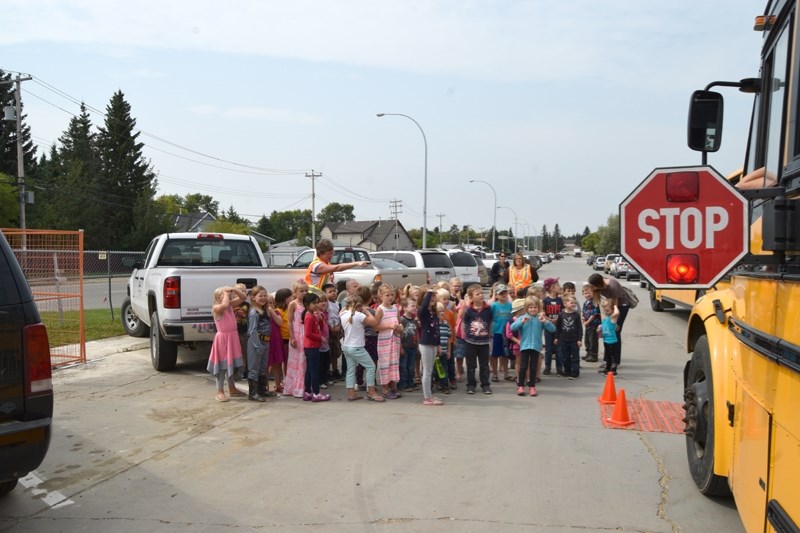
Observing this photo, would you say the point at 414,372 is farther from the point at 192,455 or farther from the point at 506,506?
the point at 506,506

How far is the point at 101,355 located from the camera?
11086mm

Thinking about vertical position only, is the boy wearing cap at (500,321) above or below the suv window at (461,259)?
below

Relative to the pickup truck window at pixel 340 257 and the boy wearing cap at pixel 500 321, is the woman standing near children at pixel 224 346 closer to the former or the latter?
the boy wearing cap at pixel 500 321

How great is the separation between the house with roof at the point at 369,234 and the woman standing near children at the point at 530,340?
10393 centimetres

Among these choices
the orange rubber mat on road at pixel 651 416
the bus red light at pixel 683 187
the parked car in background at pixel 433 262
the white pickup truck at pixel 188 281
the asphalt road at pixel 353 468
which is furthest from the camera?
the parked car in background at pixel 433 262

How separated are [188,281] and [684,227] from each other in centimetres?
705

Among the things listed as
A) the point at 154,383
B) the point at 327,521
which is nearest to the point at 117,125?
the point at 154,383

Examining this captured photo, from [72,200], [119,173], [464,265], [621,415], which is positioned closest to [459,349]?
[621,415]

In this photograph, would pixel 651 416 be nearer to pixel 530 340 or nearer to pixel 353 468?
pixel 530 340

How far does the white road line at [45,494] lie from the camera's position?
472 cm

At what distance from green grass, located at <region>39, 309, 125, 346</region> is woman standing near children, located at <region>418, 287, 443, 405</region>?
6.04 meters

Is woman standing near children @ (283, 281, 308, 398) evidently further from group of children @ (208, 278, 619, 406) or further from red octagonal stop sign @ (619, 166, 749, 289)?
red octagonal stop sign @ (619, 166, 749, 289)

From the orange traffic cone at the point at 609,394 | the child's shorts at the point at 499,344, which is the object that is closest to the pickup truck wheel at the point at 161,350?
the child's shorts at the point at 499,344

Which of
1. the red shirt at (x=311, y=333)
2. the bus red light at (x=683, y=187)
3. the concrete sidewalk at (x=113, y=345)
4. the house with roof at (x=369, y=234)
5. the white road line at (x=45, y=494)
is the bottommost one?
the white road line at (x=45, y=494)
